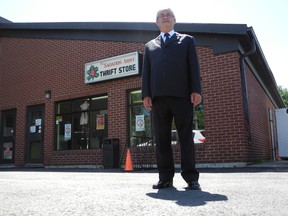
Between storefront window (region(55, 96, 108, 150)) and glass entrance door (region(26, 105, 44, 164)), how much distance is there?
907mm

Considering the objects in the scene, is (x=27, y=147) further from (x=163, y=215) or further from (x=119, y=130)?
(x=163, y=215)

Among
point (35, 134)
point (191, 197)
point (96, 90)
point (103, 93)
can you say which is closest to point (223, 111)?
point (103, 93)

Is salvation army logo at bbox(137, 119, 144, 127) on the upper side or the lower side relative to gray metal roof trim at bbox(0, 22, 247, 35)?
lower

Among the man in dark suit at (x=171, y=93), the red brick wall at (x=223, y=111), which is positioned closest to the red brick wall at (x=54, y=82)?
the red brick wall at (x=223, y=111)

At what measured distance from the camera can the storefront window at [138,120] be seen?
9.99 metres

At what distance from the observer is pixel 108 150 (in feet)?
32.1

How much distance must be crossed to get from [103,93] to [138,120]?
5.68 ft

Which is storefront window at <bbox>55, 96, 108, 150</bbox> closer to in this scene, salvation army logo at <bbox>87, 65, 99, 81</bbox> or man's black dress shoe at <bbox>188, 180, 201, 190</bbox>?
salvation army logo at <bbox>87, 65, 99, 81</bbox>

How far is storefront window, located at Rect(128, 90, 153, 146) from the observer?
9.99 meters

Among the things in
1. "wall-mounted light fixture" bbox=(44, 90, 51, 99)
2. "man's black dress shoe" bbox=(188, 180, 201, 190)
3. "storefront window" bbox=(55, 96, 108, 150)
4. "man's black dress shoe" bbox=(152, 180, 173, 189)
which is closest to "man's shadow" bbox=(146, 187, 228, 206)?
"man's black dress shoe" bbox=(188, 180, 201, 190)

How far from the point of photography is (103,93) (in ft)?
36.2

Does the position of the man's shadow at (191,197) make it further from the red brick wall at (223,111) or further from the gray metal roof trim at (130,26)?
the gray metal roof trim at (130,26)

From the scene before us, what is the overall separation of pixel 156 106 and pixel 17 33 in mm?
12463

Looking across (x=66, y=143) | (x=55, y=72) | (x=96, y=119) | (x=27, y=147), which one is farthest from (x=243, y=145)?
(x=27, y=147)
